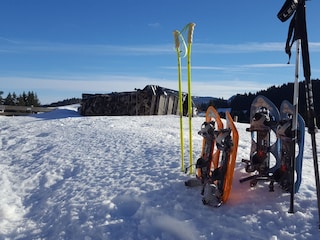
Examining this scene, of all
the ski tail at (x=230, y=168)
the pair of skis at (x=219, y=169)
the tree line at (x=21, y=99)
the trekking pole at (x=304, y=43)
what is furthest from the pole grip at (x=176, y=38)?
the tree line at (x=21, y=99)

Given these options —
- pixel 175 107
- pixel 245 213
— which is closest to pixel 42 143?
pixel 245 213

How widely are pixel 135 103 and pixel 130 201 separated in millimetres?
15697

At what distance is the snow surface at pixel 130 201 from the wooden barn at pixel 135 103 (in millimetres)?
11562

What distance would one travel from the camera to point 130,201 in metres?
5.14

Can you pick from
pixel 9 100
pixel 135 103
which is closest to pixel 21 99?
pixel 9 100

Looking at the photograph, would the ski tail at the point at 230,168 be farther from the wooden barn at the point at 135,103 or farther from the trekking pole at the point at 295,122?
the wooden barn at the point at 135,103

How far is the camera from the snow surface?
13.3ft

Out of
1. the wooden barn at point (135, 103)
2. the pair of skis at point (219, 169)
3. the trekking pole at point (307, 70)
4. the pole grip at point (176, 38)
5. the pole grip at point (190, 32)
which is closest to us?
the trekking pole at point (307, 70)

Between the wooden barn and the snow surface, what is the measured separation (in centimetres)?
1156

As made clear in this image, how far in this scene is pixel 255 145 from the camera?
5.45 metres

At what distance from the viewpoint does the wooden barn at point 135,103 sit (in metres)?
20.3

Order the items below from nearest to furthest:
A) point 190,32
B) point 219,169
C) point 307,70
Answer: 1. point 307,70
2. point 219,169
3. point 190,32

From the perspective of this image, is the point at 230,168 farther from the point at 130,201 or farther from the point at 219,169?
the point at 130,201

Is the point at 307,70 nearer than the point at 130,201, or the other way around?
the point at 307,70
